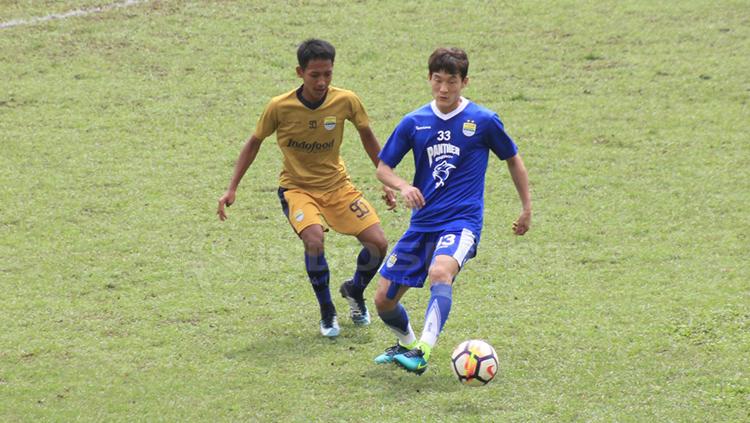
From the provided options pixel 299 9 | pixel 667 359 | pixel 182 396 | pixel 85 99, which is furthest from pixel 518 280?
pixel 299 9

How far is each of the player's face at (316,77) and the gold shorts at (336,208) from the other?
80cm

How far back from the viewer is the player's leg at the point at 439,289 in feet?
26.1

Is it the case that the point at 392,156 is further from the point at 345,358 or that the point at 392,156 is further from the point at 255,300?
the point at 255,300

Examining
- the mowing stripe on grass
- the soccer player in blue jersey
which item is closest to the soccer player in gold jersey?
the soccer player in blue jersey

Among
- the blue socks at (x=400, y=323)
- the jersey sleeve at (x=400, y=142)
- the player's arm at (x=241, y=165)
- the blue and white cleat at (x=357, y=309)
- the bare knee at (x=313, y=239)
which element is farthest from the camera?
the blue and white cleat at (x=357, y=309)

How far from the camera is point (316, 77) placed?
29.8ft

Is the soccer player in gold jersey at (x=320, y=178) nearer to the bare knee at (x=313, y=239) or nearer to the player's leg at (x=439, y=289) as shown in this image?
the bare knee at (x=313, y=239)

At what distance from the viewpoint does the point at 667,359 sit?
28.0ft

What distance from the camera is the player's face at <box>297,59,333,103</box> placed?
9023mm

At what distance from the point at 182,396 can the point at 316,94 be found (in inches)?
103

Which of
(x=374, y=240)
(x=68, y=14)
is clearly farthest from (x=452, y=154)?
(x=68, y=14)

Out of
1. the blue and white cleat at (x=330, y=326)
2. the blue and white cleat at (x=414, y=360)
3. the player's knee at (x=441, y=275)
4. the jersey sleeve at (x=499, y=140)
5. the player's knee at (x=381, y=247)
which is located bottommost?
the blue and white cleat at (x=330, y=326)

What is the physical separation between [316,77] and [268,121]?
0.56 m


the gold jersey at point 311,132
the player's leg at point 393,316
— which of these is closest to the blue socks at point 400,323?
the player's leg at point 393,316
